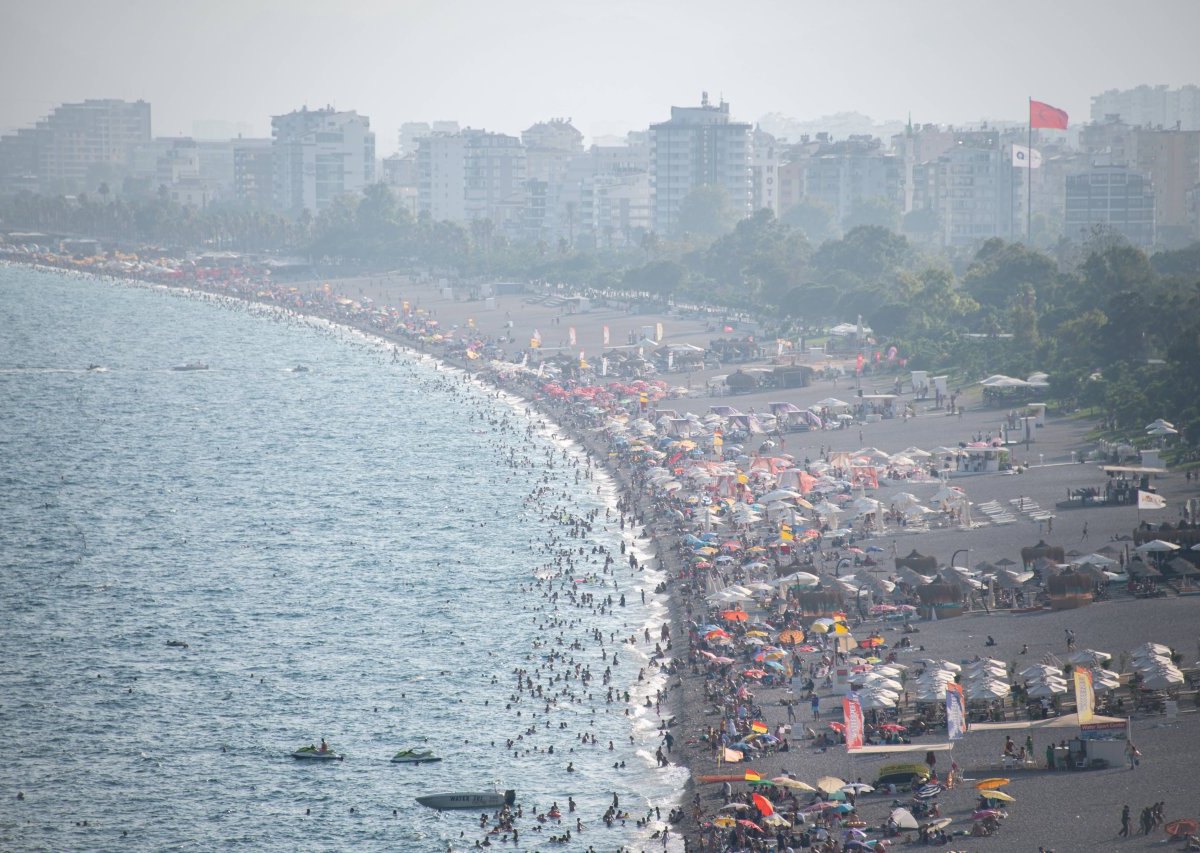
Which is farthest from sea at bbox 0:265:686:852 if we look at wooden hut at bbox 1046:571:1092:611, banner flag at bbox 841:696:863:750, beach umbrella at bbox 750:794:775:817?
wooden hut at bbox 1046:571:1092:611

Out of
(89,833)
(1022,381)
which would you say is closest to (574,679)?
(89,833)

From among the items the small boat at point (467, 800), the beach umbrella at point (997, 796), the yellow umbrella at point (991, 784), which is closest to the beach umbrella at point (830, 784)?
the yellow umbrella at point (991, 784)

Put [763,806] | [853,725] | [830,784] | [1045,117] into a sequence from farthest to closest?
1. [1045,117]
2. [853,725]
3. [830,784]
4. [763,806]

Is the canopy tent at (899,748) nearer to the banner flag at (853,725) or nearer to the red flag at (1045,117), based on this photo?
the banner flag at (853,725)

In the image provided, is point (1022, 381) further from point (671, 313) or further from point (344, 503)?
point (671, 313)

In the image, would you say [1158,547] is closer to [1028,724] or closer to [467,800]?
[1028,724]

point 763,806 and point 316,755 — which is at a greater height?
point 763,806

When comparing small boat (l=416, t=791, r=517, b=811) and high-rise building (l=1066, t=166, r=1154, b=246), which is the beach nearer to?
small boat (l=416, t=791, r=517, b=811)

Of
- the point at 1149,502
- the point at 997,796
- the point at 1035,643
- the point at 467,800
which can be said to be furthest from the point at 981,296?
the point at 997,796
